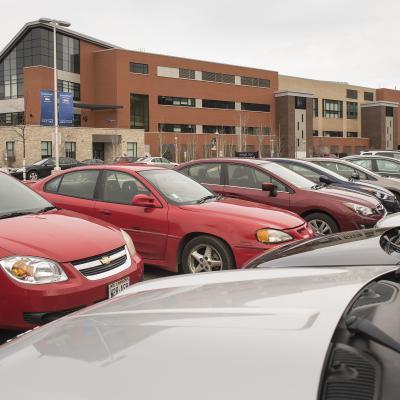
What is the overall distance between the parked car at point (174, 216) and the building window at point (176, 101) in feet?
194

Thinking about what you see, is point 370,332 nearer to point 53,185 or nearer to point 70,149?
point 53,185

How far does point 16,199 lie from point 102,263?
1434mm

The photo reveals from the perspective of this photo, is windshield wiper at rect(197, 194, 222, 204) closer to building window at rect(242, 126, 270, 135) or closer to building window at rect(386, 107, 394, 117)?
building window at rect(242, 126, 270, 135)

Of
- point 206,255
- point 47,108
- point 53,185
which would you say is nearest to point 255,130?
point 47,108

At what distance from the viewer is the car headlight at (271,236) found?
5.80 m

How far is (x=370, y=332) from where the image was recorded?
4.23ft

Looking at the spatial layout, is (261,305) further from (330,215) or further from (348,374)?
(330,215)

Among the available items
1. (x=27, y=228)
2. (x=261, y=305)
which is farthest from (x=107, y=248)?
(x=261, y=305)

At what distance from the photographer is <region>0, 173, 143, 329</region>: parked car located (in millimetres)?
3932

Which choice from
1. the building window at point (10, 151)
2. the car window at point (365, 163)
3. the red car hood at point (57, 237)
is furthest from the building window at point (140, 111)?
the red car hood at point (57, 237)

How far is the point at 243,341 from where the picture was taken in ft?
4.62

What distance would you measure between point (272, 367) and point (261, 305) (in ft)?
1.31

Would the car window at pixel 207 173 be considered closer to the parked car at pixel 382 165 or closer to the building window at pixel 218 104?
the parked car at pixel 382 165

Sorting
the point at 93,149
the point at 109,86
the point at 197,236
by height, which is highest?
the point at 109,86
